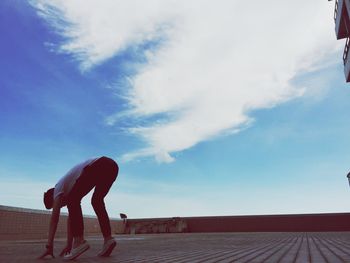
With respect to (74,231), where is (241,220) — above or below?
above

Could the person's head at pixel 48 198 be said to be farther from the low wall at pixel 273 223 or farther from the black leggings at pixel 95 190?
the low wall at pixel 273 223

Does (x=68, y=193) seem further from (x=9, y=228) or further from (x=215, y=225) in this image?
(x=215, y=225)

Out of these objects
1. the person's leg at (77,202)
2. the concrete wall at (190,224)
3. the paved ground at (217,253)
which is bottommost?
the paved ground at (217,253)

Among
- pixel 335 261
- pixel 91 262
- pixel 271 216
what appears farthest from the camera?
pixel 271 216

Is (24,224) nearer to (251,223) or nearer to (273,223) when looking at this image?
(251,223)

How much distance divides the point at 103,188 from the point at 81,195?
275mm

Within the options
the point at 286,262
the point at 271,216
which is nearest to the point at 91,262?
the point at 286,262

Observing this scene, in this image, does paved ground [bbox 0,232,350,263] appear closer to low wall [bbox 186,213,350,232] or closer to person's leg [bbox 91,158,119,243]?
person's leg [bbox 91,158,119,243]

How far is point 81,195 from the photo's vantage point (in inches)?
152

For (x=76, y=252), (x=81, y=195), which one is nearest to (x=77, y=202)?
(x=81, y=195)

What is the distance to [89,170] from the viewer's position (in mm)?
3750

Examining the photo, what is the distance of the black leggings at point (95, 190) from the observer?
3.72 meters

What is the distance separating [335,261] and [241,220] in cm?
Result: 2104

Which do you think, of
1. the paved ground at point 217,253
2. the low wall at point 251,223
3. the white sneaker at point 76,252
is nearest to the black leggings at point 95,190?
the white sneaker at point 76,252
